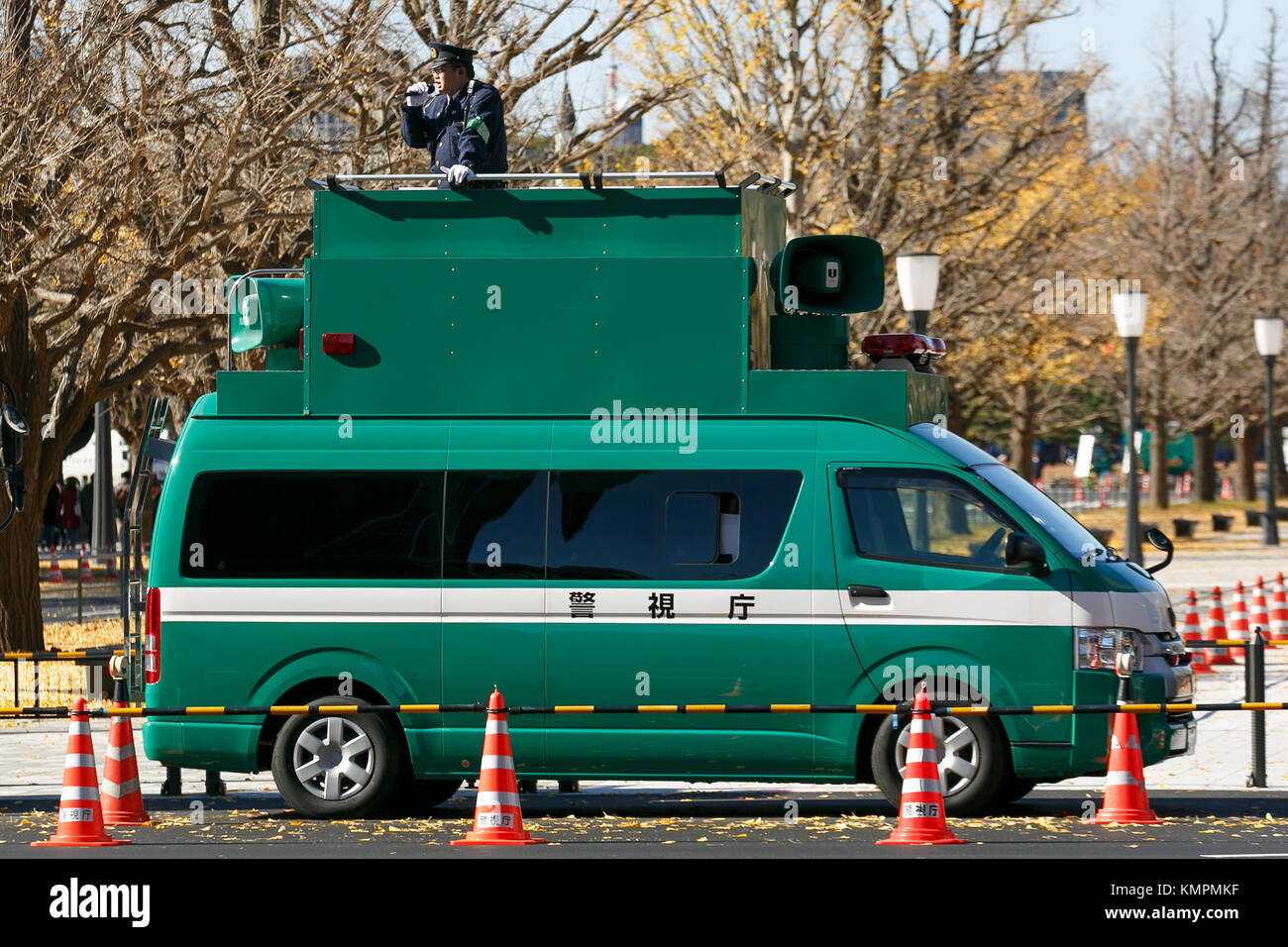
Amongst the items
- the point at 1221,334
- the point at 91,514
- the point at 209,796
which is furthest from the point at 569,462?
the point at 1221,334

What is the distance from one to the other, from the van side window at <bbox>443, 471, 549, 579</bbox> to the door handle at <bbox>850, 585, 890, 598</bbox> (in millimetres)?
1645

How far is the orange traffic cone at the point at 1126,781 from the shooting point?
400 inches

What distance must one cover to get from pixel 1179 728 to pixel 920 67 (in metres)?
20.7

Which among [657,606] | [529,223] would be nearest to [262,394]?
[529,223]

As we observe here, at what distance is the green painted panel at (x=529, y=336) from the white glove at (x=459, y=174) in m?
0.44

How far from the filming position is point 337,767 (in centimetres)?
1068

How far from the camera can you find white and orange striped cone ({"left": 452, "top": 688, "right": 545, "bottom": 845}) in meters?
9.63

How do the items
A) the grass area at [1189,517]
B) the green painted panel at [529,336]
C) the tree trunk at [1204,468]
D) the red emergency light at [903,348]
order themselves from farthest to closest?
the tree trunk at [1204,468], the grass area at [1189,517], the red emergency light at [903,348], the green painted panel at [529,336]

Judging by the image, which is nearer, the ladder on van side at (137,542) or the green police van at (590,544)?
the green police van at (590,544)

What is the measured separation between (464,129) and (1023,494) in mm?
3778

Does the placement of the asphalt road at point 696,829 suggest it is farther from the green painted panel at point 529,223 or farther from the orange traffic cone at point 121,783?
the green painted panel at point 529,223

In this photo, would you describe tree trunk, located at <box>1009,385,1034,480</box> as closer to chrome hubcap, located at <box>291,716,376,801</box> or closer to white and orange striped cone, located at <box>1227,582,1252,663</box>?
white and orange striped cone, located at <box>1227,582,1252,663</box>

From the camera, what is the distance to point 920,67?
2977cm

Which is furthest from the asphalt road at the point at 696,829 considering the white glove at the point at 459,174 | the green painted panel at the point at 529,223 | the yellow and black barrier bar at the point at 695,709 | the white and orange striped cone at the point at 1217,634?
the white and orange striped cone at the point at 1217,634
